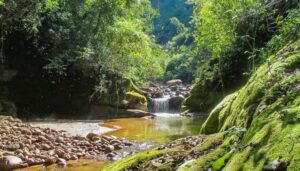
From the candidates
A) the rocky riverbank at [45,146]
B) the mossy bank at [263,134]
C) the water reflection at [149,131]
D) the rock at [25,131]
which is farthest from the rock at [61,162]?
the mossy bank at [263,134]

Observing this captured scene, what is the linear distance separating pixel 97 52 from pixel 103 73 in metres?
1.52

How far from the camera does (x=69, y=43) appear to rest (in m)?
19.2

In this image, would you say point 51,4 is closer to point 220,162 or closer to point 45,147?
point 45,147

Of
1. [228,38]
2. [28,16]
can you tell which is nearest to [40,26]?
[28,16]

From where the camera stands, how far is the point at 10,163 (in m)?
8.54

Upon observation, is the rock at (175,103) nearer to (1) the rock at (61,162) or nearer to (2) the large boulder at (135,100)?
(2) the large boulder at (135,100)

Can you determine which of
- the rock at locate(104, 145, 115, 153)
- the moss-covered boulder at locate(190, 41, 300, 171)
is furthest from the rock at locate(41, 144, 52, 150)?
the moss-covered boulder at locate(190, 41, 300, 171)

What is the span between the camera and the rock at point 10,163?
27.5ft

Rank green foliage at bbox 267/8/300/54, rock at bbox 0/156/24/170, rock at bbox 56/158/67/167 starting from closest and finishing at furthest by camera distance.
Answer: green foliage at bbox 267/8/300/54 → rock at bbox 0/156/24/170 → rock at bbox 56/158/67/167

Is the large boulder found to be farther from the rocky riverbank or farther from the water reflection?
the rocky riverbank

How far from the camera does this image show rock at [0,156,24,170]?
8383 mm

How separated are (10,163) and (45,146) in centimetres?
185

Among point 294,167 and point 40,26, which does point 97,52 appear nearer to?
point 40,26

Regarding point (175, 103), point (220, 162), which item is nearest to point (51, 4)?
point (175, 103)
